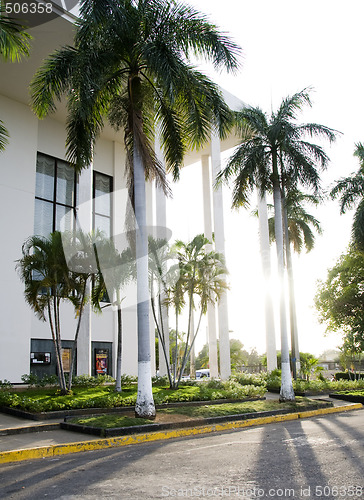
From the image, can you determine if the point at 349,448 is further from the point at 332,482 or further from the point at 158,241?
the point at 158,241

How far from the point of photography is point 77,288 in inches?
646

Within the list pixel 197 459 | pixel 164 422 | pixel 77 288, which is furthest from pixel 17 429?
pixel 77 288

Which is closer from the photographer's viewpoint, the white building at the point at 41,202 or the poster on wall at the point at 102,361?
the white building at the point at 41,202

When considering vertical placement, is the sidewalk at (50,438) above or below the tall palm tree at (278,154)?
below

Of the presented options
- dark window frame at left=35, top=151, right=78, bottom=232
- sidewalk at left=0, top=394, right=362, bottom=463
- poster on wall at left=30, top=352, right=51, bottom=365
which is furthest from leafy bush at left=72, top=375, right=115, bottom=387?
dark window frame at left=35, top=151, right=78, bottom=232

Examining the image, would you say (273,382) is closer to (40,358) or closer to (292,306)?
(292,306)

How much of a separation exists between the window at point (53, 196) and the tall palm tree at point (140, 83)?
37.0 ft

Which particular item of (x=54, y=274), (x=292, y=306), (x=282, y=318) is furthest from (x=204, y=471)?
(x=292, y=306)

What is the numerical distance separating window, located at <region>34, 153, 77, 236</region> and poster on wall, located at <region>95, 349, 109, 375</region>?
6984mm

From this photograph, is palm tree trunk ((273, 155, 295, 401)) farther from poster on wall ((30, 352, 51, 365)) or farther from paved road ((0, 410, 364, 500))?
poster on wall ((30, 352, 51, 365))

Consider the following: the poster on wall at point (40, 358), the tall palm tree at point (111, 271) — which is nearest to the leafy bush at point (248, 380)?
the tall palm tree at point (111, 271)

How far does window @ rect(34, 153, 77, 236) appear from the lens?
2442 centimetres

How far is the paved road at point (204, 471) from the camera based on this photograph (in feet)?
18.1

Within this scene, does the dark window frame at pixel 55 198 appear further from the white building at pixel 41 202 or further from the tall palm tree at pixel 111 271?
the tall palm tree at pixel 111 271
